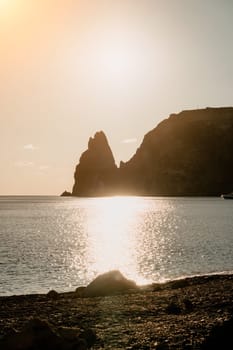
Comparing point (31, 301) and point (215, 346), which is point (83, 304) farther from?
point (215, 346)


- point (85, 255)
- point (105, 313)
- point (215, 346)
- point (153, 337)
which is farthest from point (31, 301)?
point (85, 255)

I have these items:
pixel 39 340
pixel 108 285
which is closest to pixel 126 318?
pixel 39 340

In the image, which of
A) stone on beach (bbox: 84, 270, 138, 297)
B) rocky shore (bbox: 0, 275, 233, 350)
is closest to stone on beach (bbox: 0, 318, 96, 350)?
rocky shore (bbox: 0, 275, 233, 350)

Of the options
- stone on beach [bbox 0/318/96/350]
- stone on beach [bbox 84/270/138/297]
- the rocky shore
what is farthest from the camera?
stone on beach [bbox 84/270/138/297]

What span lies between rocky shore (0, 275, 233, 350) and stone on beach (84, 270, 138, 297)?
85 mm

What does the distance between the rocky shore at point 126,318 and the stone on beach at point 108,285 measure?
0.09m

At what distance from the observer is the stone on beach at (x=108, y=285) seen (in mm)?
33125

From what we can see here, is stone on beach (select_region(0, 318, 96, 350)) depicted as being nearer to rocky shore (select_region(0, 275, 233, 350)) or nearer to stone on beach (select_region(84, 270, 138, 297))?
rocky shore (select_region(0, 275, 233, 350))

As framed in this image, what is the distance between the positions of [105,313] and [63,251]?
46986mm

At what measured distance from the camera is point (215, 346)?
1734 centimetres

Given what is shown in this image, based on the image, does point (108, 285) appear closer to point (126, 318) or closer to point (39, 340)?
point (126, 318)

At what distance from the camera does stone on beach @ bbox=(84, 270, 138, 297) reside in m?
33.1

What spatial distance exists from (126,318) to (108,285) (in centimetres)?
1053

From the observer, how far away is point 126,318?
23.9 meters
